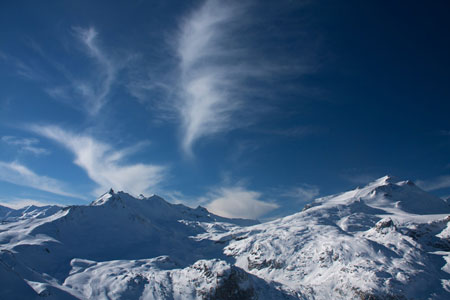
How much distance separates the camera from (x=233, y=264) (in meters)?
141

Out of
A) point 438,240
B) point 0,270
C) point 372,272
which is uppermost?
point 438,240

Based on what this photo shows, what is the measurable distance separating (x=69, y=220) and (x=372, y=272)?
560 ft

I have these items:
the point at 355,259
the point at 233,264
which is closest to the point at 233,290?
the point at 233,264

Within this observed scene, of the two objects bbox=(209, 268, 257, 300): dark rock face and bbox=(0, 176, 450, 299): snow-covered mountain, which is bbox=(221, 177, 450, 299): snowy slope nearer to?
bbox=(0, 176, 450, 299): snow-covered mountain

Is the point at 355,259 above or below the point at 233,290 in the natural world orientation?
above

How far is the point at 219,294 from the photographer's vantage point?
325 ft

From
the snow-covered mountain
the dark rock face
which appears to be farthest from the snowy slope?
the dark rock face

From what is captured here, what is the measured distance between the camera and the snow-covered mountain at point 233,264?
99312mm

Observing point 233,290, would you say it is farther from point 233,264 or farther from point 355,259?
point 355,259

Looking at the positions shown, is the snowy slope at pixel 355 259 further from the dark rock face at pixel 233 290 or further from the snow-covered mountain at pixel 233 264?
the dark rock face at pixel 233 290

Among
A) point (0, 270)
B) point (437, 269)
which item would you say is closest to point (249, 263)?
point (437, 269)

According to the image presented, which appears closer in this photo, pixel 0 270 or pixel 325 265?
pixel 0 270

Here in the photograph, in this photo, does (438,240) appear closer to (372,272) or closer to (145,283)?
(372,272)

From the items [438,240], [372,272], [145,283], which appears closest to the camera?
[372,272]
